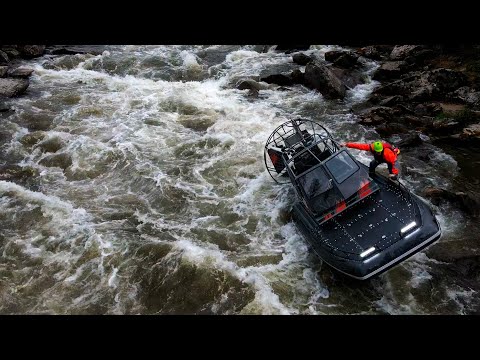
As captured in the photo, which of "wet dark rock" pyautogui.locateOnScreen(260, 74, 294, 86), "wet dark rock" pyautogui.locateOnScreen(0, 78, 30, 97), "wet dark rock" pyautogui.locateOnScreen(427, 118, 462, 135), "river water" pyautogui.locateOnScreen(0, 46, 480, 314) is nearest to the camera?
"river water" pyautogui.locateOnScreen(0, 46, 480, 314)

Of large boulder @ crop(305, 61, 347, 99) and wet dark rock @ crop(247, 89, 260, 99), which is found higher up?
large boulder @ crop(305, 61, 347, 99)

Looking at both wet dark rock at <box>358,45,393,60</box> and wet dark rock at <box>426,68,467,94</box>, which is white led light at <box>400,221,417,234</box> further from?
wet dark rock at <box>358,45,393,60</box>

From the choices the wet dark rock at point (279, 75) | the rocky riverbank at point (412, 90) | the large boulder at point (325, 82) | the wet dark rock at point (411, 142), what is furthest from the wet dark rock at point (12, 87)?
the wet dark rock at point (411, 142)

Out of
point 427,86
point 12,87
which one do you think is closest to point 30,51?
point 12,87

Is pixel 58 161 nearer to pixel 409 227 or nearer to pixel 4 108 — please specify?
pixel 4 108

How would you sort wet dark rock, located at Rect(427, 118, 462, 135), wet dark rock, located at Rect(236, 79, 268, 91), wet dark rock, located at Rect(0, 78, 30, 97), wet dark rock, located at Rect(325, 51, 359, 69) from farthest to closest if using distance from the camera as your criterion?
wet dark rock, located at Rect(325, 51, 359, 69)
wet dark rock, located at Rect(236, 79, 268, 91)
wet dark rock, located at Rect(0, 78, 30, 97)
wet dark rock, located at Rect(427, 118, 462, 135)

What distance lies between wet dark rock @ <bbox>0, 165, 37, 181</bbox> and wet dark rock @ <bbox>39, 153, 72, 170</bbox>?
583mm

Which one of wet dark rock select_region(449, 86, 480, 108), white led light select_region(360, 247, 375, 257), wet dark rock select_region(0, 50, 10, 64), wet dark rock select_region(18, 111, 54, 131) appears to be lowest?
wet dark rock select_region(18, 111, 54, 131)

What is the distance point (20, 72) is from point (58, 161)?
897 centimetres

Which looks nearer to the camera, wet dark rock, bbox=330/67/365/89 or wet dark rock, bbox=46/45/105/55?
wet dark rock, bbox=330/67/365/89

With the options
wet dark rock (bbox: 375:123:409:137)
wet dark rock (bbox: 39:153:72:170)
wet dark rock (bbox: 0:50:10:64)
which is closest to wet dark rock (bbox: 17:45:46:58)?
wet dark rock (bbox: 0:50:10:64)

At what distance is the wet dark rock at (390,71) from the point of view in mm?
18891

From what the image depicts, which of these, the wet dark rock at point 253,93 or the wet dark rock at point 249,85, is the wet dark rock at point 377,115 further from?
the wet dark rock at point 249,85

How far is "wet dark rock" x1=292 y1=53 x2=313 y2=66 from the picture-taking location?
21.4 metres
